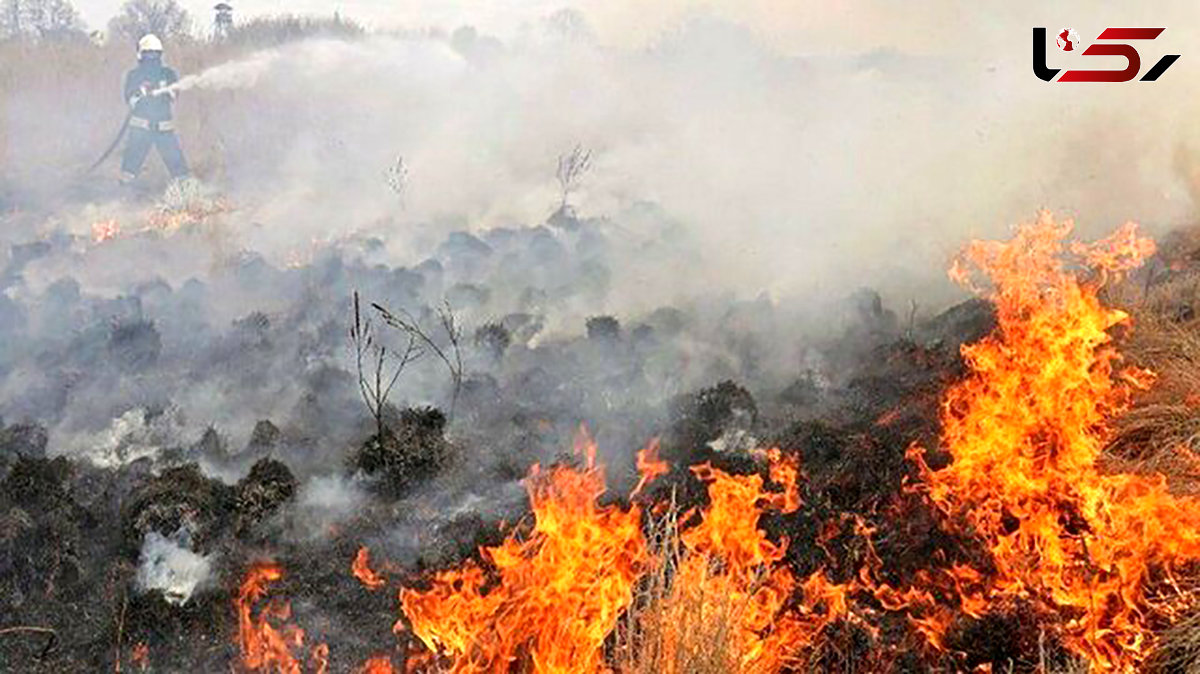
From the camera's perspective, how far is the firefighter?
18797mm

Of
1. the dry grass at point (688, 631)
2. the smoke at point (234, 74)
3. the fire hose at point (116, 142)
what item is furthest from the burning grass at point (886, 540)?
the smoke at point (234, 74)

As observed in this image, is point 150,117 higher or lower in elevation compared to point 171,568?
higher

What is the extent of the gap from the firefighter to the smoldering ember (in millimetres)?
92

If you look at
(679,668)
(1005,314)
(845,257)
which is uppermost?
(679,668)

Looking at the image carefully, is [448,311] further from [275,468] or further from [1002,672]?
[1002,672]

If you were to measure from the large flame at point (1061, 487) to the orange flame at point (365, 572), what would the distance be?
4.67 m

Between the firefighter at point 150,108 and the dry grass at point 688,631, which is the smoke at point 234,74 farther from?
the dry grass at point 688,631

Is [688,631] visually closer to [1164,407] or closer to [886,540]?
[886,540]

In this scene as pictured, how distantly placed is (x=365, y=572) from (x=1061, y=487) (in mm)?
5711

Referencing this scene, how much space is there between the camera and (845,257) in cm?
1472

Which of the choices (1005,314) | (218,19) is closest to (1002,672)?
(1005,314)

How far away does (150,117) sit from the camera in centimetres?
1912

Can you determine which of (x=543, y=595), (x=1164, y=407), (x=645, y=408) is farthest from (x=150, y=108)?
(x=1164, y=407)

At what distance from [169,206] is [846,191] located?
48.0ft
